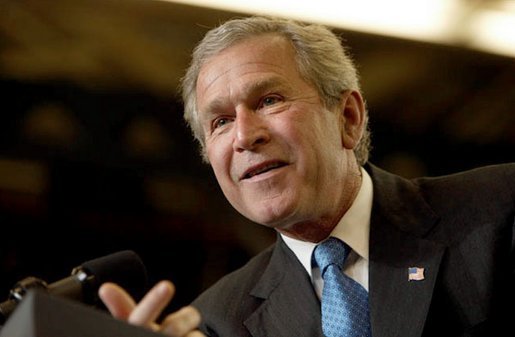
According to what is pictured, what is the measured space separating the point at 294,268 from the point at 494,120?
2.94m

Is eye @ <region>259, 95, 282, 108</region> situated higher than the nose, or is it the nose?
eye @ <region>259, 95, 282, 108</region>

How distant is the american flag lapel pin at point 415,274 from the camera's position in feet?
6.10

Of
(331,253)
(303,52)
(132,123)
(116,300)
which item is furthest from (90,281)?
(132,123)

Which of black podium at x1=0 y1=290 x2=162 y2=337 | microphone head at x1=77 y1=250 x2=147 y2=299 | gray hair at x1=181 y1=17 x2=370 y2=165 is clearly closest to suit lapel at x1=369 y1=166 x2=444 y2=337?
gray hair at x1=181 y1=17 x2=370 y2=165

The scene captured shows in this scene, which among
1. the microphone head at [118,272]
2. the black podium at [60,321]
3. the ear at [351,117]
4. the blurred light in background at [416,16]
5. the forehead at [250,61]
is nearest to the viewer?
the black podium at [60,321]

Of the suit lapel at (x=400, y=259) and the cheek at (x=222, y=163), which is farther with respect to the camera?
the cheek at (x=222, y=163)

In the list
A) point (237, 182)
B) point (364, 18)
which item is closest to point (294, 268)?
point (237, 182)

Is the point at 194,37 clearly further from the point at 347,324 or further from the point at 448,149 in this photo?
the point at 347,324

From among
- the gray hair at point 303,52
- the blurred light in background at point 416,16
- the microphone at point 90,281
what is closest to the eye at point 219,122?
the gray hair at point 303,52

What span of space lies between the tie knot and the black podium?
1023 millimetres

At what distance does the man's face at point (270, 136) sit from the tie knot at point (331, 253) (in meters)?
0.07

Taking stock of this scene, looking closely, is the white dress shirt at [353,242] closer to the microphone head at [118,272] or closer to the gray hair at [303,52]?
the gray hair at [303,52]

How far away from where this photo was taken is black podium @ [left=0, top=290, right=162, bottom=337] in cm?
94

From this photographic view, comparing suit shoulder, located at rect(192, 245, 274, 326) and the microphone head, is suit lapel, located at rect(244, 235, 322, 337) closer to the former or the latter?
suit shoulder, located at rect(192, 245, 274, 326)
